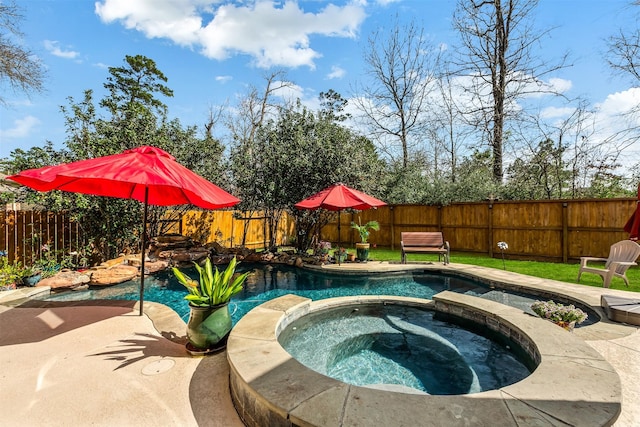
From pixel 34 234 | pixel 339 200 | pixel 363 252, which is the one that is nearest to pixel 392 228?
pixel 363 252

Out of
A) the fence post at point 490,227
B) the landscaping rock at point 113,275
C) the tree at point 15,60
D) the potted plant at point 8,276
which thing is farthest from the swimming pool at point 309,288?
the tree at point 15,60

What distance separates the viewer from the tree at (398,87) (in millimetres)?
16453

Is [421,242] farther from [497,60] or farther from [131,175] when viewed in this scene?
[497,60]

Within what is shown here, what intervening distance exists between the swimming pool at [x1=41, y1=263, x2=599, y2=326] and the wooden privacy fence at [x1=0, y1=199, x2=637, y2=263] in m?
2.47

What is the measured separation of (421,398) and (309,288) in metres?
5.33

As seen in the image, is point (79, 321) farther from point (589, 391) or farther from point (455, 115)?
point (455, 115)

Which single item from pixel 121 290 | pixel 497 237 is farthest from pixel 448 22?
pixel 121 290

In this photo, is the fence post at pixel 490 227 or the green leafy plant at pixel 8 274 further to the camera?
the fence post at pixel 490 227

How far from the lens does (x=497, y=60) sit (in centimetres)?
1362

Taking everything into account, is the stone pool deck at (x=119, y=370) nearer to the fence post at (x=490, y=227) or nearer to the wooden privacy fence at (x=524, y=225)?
the wooden privacy fence at (x=524, y=225)

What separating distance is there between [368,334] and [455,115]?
48.6 feet

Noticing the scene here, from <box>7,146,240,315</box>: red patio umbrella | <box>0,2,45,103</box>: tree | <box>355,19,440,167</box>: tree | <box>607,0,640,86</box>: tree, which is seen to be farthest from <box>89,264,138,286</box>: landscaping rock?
<box>607,0,640,86</box>: tree

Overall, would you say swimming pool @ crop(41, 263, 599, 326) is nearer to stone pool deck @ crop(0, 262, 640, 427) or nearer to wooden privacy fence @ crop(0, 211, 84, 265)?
stone pool deck @ crop(0, 262, 640, 427)

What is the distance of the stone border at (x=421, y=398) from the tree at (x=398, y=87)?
14729mm
